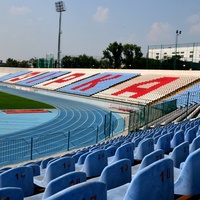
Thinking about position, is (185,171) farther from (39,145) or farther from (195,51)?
(195,51)

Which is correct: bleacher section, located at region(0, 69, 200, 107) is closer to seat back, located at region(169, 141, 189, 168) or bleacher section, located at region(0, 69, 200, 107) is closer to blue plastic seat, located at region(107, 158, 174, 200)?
seat back, located at region(169, 141, 189, 168)

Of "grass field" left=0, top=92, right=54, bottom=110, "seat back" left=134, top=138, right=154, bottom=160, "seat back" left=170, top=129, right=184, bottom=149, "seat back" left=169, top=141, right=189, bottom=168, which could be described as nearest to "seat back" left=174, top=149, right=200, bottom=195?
"seat back" left=169, top=141, right=189, bottom=168

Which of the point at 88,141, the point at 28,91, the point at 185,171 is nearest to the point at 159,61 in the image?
the point at 28,91

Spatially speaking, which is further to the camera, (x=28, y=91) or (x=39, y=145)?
(x=28, y=91)

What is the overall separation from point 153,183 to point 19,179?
1.74 meters

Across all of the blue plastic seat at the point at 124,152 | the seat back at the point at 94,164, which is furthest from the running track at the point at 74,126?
the seat back at the point at 94,164

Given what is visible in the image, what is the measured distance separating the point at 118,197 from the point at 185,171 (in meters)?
0.61

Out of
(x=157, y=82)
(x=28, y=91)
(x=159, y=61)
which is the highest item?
(x=159, y=61)

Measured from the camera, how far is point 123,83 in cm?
3791

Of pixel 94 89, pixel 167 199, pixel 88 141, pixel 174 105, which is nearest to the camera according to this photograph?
pixel 167 199

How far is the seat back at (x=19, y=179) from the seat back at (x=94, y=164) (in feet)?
2.91

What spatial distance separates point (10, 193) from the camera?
2.15m

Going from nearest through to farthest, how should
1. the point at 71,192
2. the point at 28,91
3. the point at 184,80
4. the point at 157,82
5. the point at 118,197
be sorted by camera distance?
the point at 71,192
the point at 118,197
the point at 184,80
the point at 157,82
the point at 28,91

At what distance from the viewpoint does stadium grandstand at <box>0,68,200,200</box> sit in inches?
82.5
